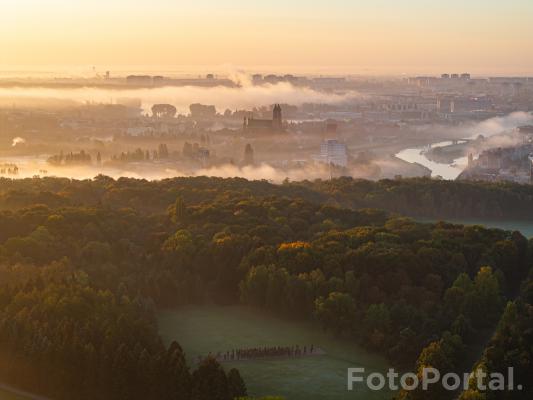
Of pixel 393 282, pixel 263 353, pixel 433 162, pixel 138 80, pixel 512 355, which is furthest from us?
pixel 138 80

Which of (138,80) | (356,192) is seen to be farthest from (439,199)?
(138,80)

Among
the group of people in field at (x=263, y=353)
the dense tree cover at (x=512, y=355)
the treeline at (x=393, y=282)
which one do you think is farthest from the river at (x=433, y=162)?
the group of people in field at (x=263, y=353)

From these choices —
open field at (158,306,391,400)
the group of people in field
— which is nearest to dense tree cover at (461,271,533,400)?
open field at (158,306,391,400)

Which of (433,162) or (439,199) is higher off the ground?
(439,199)

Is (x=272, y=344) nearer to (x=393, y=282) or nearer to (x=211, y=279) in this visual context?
(x=393, y=282)

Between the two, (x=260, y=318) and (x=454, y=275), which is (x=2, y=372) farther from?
(x=454, y=275)

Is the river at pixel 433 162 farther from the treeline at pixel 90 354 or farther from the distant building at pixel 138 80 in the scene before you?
the distant building at pixel 138 80
